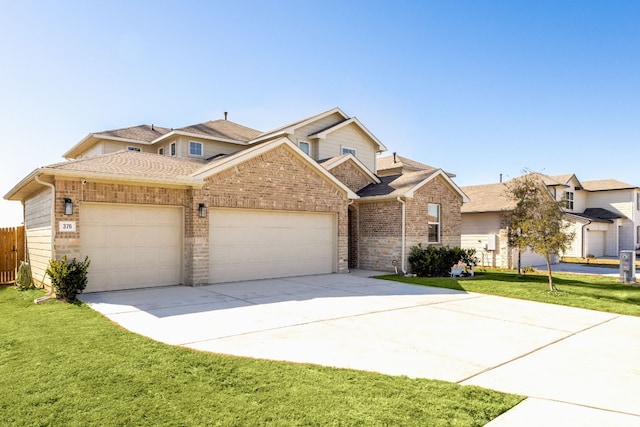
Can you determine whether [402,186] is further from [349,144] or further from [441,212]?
[349,144]

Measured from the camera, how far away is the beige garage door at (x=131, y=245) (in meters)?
10.8

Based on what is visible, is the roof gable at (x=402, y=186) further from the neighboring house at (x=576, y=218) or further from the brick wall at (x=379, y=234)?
the neighboring house at (x=576, y=218)

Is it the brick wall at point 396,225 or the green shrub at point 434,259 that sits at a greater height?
the brick wall at point 396,225

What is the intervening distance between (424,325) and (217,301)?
15.7 ft

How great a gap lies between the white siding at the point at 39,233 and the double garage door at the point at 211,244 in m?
1.12

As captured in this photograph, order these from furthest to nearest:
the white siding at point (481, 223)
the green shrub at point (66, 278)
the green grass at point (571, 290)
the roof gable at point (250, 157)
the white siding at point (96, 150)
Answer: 1. the white siding at point (96, 150)
2. the white siding at point (481, 223)
3. the roof gable at point (250, 157)
4. the green grass at point (571, 290)
5. the green shrub at point (66, 278)

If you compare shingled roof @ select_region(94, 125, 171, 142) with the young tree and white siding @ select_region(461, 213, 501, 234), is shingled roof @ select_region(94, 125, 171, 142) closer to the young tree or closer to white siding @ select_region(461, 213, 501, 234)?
white siding @ select_region(461, 213, 501, 234)

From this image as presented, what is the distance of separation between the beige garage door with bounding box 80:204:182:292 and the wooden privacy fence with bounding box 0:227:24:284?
539 centimetres

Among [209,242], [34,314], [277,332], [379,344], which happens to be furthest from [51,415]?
[209,242]

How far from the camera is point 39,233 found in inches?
469

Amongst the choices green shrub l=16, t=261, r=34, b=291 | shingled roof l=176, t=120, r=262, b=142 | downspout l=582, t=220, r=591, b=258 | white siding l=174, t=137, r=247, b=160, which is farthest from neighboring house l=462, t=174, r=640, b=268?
green shrub l=16, t=261, r=34, b=291

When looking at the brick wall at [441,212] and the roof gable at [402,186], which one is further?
the brick wall at [441,212]

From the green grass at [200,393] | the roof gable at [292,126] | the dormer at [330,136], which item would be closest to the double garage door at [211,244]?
the green grass at [200,393]

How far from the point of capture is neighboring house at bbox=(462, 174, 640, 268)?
21950mm
